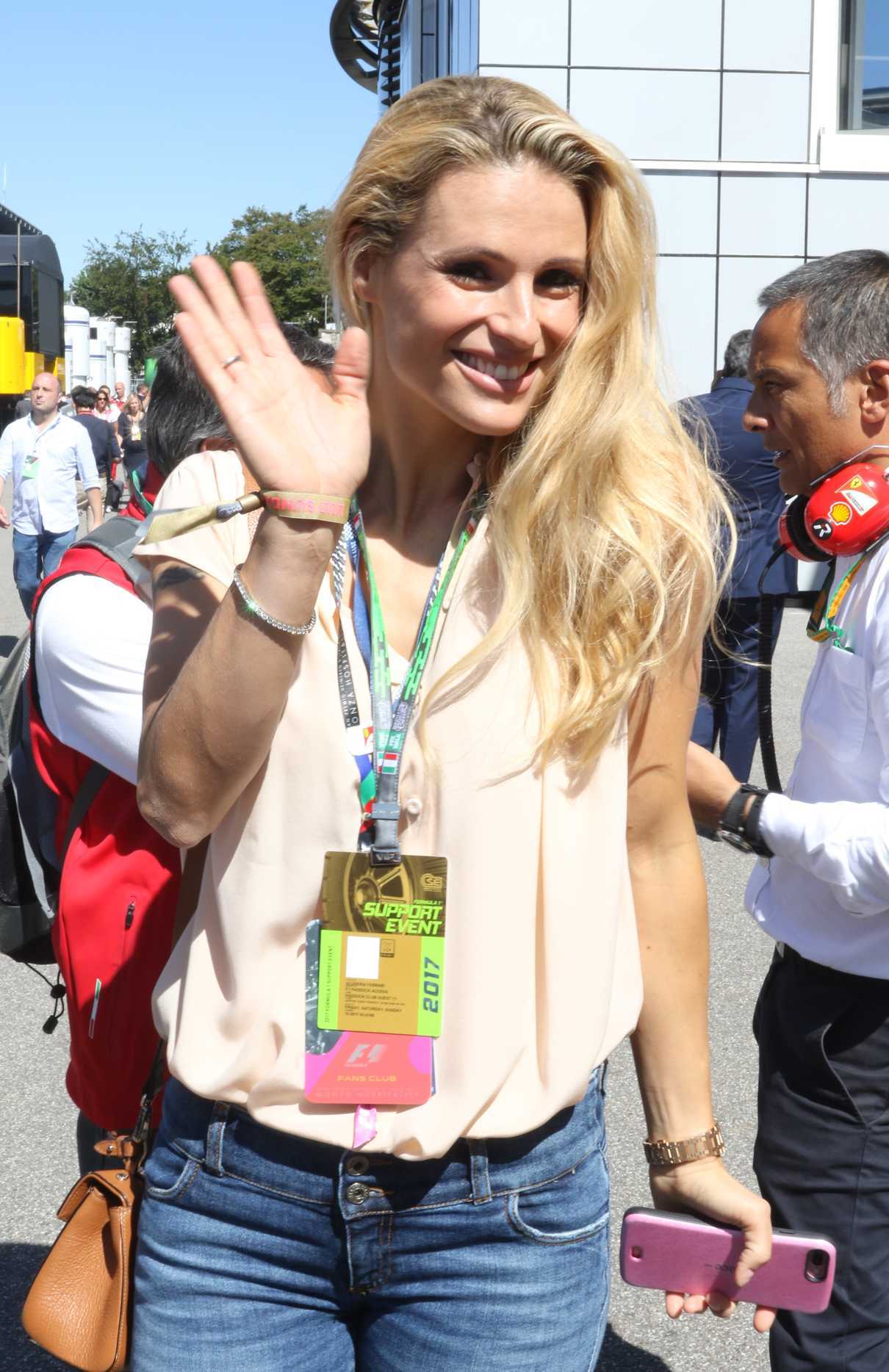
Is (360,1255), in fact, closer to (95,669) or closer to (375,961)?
(375,961)

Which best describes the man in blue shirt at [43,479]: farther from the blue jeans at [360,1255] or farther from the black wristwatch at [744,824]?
the blue jeans at [360,1255]

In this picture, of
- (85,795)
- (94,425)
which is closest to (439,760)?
(85,795)

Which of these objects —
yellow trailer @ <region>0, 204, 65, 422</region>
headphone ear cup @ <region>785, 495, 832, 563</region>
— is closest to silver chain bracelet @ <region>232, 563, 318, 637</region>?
headphone ear cup @ <region>785, 495, 832, 563</region>

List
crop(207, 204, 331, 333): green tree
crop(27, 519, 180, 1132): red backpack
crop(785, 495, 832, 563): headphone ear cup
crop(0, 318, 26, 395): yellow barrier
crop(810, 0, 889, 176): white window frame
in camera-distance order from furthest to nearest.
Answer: crop(207, 204, 331, 333): green tree, crop(810, 0, 889, 176): white window frame, crop(0, 318, 26, 395): yellow barrier, crop(785, 495, 832, 563): headphone ear cup, crop(27, 519, 180, 1132): red backpack

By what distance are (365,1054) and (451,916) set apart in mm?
167

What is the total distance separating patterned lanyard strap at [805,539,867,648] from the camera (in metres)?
2.38

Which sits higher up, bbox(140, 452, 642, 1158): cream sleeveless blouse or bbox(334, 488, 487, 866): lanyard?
bbox(334, 488, 487, 866): lanyard

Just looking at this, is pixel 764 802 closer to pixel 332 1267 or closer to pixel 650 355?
pixel 650 355

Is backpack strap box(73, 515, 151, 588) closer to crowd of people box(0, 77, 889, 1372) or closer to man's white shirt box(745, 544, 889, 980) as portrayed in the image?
crowd of people box(0, 77, 889, 1372)

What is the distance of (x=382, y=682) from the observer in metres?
1.60

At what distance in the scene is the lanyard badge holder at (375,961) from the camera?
4.99 ft

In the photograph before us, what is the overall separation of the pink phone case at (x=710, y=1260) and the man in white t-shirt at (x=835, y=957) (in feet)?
2.01

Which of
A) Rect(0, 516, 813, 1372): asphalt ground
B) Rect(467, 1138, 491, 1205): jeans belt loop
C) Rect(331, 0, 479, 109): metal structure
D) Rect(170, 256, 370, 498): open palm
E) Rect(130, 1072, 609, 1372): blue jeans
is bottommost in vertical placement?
Rect(0, 516, 813, 1372): asphalt ground

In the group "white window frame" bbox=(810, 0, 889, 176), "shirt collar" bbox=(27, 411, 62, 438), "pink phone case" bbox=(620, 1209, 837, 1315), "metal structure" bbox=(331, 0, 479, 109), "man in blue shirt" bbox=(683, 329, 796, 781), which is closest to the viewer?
"pink phone case" bbox=(620, 1209, 837, 1315)
